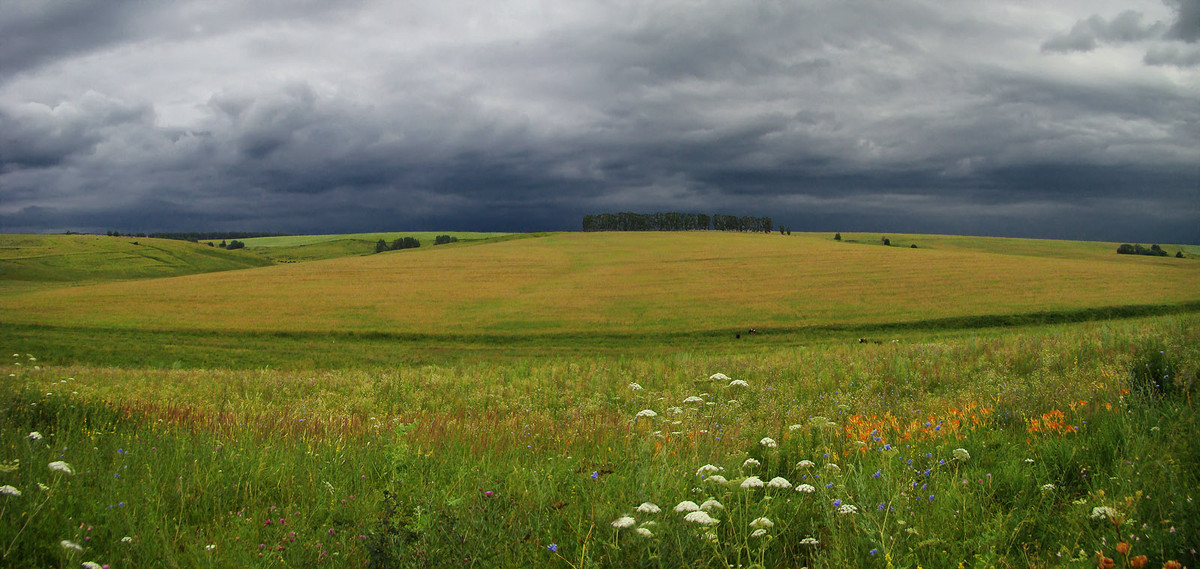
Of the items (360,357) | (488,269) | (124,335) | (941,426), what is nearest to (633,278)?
(488,269)

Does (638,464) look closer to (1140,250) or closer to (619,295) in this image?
(619,295)

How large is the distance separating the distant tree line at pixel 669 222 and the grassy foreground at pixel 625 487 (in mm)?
166644

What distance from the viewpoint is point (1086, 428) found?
5.45m

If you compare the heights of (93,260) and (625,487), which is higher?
(625,487)

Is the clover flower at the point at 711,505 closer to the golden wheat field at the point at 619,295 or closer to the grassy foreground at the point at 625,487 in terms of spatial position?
the grassy foreground at the point at 625,487

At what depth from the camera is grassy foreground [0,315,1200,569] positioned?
11.3ft

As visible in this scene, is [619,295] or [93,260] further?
[93,260]

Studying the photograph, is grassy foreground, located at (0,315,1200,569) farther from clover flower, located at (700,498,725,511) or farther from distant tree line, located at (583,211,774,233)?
distant tree line, located at (583,211,774,233)

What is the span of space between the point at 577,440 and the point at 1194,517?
5091 millimetres

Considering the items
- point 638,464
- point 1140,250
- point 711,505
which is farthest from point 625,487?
point 1140,250

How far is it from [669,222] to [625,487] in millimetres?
176407

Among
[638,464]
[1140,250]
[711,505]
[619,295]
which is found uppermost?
[1140,250]

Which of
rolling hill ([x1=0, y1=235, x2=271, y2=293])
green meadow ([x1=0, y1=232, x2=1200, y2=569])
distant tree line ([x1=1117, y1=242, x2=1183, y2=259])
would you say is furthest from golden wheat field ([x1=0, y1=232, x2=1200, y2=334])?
rolling hill ([x1=0, y1=235, x2=271, y2=293])

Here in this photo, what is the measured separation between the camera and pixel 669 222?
17850 centimetres
